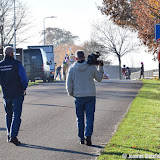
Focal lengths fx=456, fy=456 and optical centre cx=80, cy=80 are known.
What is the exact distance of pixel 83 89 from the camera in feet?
27.5

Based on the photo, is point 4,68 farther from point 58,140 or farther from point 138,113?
point 138,113

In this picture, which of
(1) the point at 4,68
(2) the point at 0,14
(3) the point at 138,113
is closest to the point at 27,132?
(1) the point at 4,68

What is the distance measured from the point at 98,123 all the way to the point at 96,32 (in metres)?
52.4

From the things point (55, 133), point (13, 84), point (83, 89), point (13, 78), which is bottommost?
point (55, 133)

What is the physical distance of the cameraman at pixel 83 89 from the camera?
8.36 m

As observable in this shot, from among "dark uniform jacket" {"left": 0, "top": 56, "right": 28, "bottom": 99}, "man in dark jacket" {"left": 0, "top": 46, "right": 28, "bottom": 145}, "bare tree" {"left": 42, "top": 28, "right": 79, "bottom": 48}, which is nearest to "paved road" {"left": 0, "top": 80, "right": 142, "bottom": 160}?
"man in dark jacket" {"left": 0, "top": 46, "right": 28, "bottom": 145}

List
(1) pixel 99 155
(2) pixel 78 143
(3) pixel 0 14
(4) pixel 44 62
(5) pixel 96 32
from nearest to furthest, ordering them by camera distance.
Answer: (1) pixel 99 155 → (2) pixel 78 143 → (4) pixel 44 62 → (3) pixel 0 14 → (5) pixel 96 32

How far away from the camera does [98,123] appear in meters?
11.5

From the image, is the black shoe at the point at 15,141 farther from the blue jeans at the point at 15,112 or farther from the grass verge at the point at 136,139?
the grass verge at the point at 136,139

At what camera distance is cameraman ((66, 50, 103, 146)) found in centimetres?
836

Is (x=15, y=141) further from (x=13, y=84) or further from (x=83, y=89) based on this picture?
(x=83, y=89)

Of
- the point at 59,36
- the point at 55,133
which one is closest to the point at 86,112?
the point at 55,133

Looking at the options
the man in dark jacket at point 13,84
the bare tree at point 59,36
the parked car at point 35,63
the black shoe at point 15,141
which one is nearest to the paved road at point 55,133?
the black shoe at point 15,141

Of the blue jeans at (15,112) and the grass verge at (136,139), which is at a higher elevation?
the blue jeans at (15,112)
